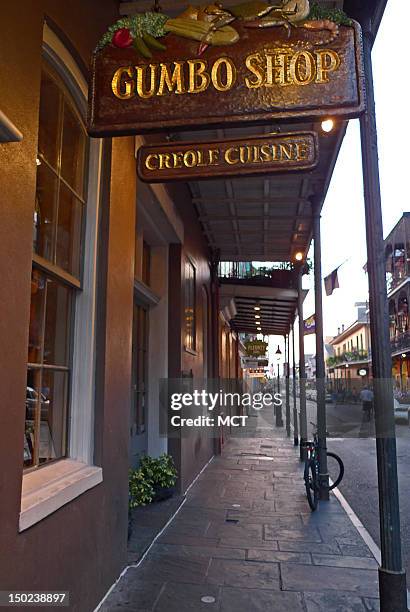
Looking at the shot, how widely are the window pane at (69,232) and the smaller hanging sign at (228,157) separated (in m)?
0.58

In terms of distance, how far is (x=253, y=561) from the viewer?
4785 mm

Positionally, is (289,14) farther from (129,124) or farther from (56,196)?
(56,196)

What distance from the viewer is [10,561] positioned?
8.20ft

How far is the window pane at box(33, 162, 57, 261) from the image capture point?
3.28 metres

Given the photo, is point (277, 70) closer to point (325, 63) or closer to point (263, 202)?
point (325, 63)


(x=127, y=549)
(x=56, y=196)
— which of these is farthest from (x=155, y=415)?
(x=56, y=196)

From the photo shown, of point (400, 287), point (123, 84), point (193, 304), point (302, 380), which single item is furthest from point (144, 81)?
point (400, 287)

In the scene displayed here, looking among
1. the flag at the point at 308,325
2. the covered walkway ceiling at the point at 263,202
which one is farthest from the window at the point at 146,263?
the flag at the point at 308,325

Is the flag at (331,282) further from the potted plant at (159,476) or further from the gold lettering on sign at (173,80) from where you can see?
the gold lettering on sign at (173,80)

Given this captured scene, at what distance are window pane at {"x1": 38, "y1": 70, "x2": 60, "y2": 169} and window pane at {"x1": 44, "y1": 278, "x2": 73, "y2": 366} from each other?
862mm

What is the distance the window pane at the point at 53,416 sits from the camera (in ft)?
10.9

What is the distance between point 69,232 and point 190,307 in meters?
5.04

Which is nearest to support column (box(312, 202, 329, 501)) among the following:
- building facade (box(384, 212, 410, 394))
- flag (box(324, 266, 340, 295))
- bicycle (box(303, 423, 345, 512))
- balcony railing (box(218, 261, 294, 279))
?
bicycle (box(303, 423, 345, 512))

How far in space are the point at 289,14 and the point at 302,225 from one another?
7318 millimetres
